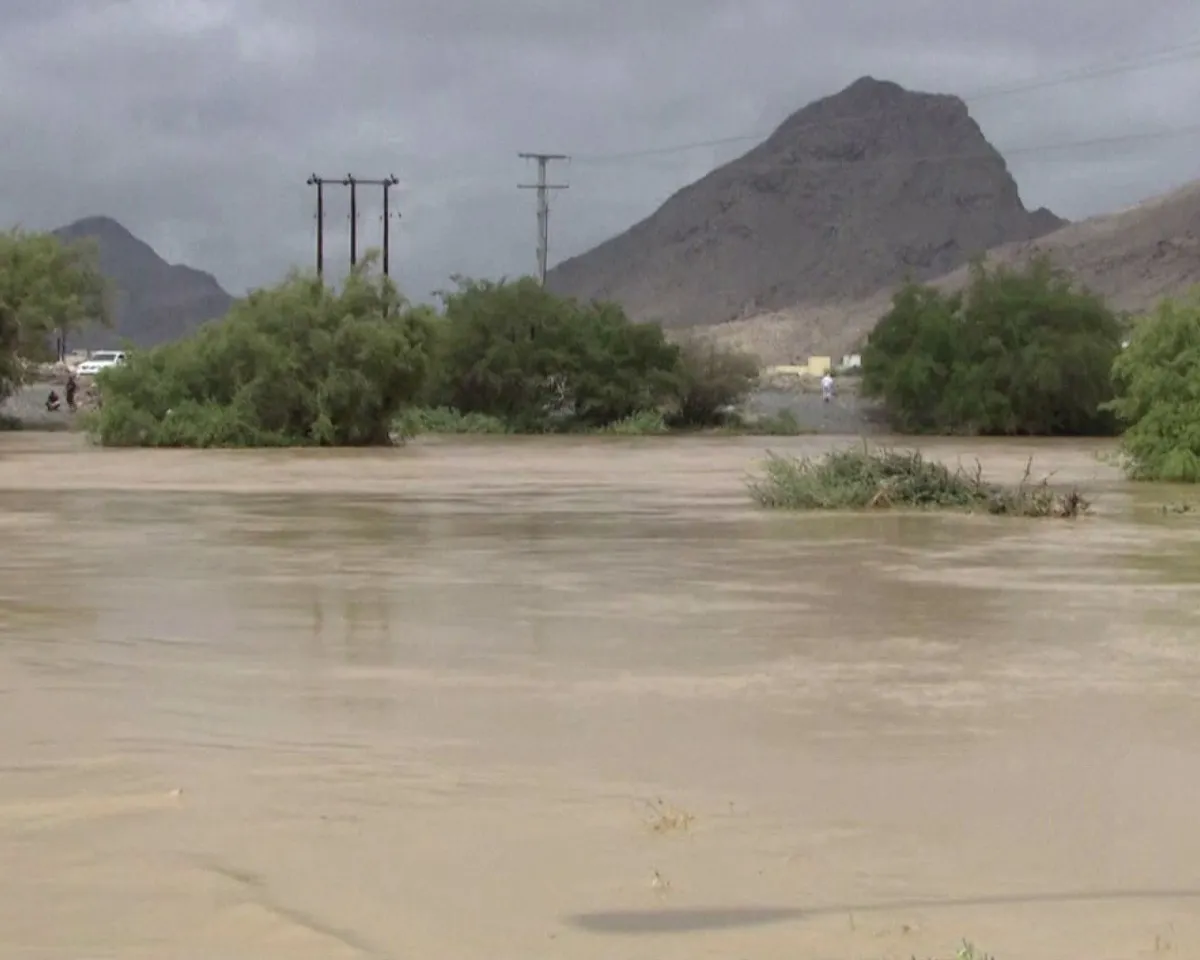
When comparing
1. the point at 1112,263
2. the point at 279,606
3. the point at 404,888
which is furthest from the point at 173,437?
the point at 1112,263

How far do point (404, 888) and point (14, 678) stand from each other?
5.60 meters

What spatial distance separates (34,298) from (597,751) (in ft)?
167

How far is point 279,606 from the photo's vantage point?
637 inches

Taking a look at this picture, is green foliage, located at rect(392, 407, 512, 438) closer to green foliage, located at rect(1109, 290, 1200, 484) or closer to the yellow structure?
green foliage, located at rect(1109, 290, 1200, 484)

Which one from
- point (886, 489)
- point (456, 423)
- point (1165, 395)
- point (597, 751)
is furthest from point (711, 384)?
point (597, 751)

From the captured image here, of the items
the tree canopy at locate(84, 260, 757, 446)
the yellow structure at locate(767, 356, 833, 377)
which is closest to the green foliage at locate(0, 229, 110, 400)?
the tree canopy at locate(84, 260, 757, 446)

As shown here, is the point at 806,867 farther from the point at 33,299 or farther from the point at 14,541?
the point at 33,299

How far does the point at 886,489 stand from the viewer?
88.0ft

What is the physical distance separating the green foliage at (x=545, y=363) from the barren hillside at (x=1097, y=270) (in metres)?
65.1

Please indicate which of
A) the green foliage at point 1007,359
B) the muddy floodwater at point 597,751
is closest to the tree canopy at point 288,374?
the green foliage at point 1007,359

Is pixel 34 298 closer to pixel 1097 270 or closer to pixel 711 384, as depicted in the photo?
pixel 711 384

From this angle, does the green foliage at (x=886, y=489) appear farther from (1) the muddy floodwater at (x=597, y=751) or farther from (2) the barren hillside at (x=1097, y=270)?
(2) the barren hillside at (x=1097, y=270)

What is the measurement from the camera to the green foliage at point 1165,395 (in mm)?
34375

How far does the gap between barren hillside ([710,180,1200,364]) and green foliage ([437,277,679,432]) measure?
214 ft
